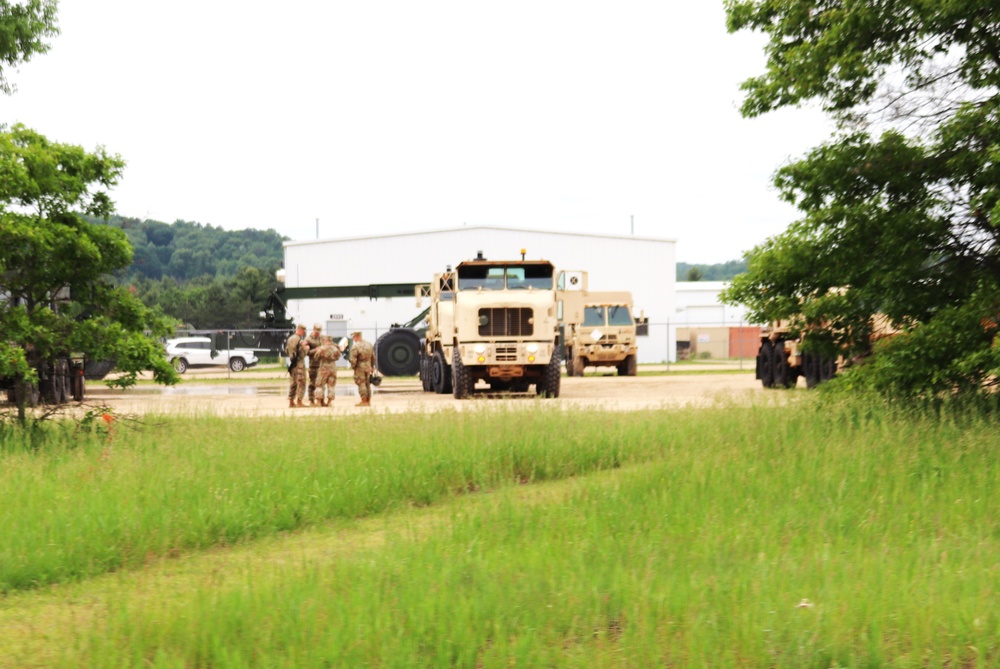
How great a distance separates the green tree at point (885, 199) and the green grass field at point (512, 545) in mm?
1115

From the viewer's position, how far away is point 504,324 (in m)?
23.1

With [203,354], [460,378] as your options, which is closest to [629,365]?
[460,378]

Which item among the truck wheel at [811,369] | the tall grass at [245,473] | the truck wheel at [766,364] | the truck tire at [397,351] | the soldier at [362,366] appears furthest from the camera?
the truck tire at [397,351]

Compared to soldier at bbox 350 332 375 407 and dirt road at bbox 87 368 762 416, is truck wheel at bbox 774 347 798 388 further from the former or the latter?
soldier at bbox 350 332 375 407

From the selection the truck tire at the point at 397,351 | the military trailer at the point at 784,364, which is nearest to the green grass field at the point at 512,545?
the military trailer at the point at 784,364

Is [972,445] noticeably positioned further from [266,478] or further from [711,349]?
[711,349]

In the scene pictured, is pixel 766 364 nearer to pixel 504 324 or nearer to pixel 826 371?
pixel 826 371

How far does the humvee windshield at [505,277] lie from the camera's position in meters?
24.0

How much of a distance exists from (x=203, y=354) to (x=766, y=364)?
30.3 metres

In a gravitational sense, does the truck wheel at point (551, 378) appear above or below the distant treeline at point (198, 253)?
below

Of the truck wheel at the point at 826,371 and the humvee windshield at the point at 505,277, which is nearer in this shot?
the truck wheel at the point at 826,371

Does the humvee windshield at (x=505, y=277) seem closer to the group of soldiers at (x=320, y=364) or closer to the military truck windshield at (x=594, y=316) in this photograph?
the group of soldiers at (x=320, y=364)

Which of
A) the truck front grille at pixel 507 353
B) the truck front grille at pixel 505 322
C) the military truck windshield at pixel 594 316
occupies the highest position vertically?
the military truck windshield at pixel 594 316

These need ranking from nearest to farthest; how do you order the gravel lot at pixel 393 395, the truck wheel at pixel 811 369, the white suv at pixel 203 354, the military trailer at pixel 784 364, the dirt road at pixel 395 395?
the gravel lot at pixel 393 395, the dirt road at pixel 395 395, the military trailer at pixel 784 364, the truck wheel at pixel 811 369, the white suv at pixel 203 354
